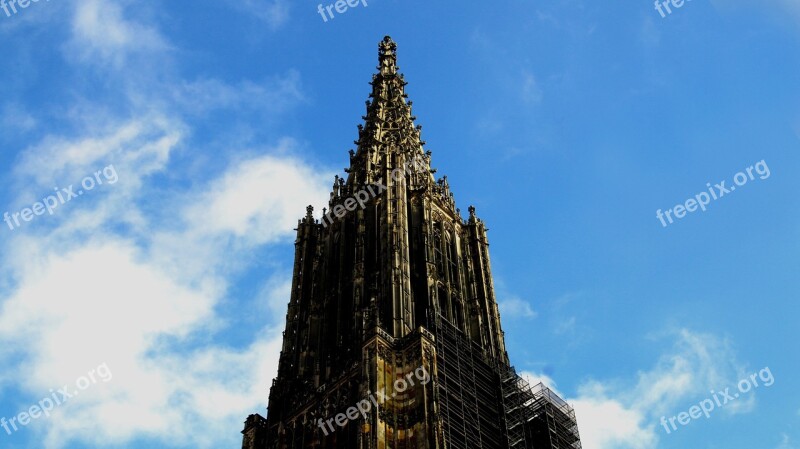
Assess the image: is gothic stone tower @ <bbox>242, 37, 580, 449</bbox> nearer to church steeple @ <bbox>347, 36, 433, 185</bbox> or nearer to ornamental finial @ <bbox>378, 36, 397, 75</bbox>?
church steeple @ <bbox>347, 36, 433, 185</bbox>

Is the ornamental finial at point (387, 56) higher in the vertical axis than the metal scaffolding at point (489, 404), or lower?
higher

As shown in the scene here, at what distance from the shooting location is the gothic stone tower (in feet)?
149

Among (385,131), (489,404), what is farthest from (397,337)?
(385,131)

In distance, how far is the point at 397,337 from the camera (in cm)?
4956

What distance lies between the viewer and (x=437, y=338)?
49.6 metres

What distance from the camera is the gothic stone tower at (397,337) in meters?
45.5

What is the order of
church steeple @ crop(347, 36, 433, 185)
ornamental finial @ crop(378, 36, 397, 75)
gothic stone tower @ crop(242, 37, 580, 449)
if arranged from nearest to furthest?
1. gothic stone tower @ crop(242, 37, 580, 449)
2. church steeple @ crop(347, 36, 433, 185)
3. ornamental finial @ crop(378, 36, 397, 75)

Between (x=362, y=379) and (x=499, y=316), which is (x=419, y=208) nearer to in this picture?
(x=499, y=316)

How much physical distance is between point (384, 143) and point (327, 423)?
2916cm

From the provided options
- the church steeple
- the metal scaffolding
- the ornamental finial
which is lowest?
the metal scaffolding

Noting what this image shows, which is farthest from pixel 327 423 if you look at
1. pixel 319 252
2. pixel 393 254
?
pixel 319 252

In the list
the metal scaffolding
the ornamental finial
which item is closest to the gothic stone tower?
the metal scaffolding

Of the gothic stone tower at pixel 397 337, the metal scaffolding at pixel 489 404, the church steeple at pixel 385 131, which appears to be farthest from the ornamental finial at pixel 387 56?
the metal scaffolding at pixel 489 404

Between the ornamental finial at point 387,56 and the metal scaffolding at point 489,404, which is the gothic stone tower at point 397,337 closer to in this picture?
the metal scaffolding at point 489,404
